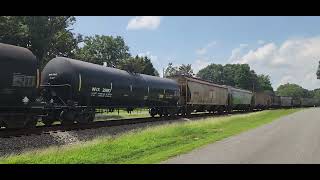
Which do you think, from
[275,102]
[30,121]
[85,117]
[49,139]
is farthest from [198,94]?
[275,102]

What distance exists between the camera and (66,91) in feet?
79.6

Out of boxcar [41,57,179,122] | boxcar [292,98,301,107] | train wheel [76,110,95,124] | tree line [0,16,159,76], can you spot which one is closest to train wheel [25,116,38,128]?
boxcar [41,57,179,122]

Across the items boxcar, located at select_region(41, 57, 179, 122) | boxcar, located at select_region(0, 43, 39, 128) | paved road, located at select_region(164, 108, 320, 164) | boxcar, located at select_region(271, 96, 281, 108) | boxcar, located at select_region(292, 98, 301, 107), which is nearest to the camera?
paved road, located at select_region(164, 108, 320, 164)

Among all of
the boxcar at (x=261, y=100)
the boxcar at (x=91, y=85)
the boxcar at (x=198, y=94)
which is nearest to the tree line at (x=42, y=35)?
the boxcar at (x=198, y=94)

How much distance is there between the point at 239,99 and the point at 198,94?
74.7ft

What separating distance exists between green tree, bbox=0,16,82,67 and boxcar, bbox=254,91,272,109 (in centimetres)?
4054

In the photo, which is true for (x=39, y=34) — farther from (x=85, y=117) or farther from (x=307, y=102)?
(x=307, y=102)

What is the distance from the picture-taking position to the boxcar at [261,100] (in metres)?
85.2

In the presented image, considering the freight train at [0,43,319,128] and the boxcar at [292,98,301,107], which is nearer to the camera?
the freight train at [0,43,319,128]

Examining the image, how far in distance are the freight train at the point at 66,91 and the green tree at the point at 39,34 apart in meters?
20.4

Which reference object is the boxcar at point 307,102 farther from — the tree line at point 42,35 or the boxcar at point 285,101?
the tree line at point 42,35

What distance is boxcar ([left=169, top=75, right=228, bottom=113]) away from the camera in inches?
1684

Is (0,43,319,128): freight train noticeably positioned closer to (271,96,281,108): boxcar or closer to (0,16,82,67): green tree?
(0,16,82,67): green tree
